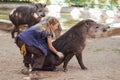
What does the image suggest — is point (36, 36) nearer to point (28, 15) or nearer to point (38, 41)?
point (38, 41)

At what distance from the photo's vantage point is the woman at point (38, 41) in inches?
290

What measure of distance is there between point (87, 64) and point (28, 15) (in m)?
3.42

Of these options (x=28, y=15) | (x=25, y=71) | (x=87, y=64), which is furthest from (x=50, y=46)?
(x=28, y=15)

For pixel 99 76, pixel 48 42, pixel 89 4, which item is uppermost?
pixel 48 42

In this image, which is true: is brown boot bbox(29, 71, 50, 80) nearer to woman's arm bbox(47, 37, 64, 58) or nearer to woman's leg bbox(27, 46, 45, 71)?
woman's leg bbox(27, 46, 45, 71)

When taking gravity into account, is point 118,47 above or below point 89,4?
above

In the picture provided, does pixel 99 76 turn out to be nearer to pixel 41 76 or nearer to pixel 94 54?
pixel 41 76

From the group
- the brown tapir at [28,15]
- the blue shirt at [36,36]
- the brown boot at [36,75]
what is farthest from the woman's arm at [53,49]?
the brown tapir at [28,15]

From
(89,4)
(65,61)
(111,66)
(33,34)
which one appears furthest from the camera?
(89,4)

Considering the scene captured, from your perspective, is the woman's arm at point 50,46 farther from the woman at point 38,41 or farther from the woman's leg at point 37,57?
the woman's leg at point 37,57

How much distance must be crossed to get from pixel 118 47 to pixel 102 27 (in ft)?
10.2

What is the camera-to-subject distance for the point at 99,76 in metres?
7.45

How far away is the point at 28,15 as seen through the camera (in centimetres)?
1149

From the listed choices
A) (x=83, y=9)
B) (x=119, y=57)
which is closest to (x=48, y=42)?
(x=119, y=57)
